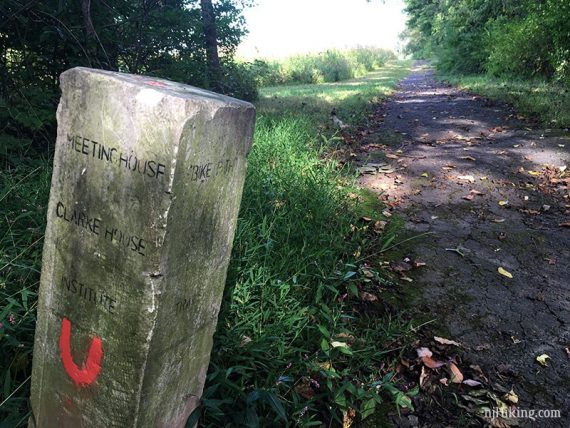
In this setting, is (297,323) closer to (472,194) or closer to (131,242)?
(131,242)

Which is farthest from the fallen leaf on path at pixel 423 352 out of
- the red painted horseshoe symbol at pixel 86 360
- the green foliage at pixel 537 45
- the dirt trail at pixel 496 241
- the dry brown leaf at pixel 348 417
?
the green foliage at pixel 537 45

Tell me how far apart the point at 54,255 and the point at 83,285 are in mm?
155

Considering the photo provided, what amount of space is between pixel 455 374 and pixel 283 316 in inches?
36.1

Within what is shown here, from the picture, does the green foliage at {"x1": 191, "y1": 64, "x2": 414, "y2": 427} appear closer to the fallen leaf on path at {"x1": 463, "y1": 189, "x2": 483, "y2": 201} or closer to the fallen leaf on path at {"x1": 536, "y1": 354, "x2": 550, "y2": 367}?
the fallen leaf on path at {"x1": 536, "y1": 354, "x2": 550, "y2": 367}

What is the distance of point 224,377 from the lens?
5.52ft


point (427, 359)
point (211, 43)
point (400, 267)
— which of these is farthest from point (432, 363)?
point (211, 43)

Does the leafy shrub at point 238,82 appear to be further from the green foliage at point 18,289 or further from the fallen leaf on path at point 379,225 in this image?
the green foliage at point 18,289

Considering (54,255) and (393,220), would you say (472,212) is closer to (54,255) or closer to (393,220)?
(393,220)

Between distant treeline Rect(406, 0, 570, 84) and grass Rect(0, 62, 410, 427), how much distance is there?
8062mm

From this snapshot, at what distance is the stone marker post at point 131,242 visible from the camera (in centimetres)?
104

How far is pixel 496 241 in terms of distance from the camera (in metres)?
3.29

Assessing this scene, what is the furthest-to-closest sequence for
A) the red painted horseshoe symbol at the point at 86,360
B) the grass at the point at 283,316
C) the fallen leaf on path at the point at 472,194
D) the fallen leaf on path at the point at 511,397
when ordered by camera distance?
the fallen leaf on path at the point at 472,194, the fallen leaf on path at the point at 511,397, the grass at the point at 283,316, the red painted horseshoe symbol at the point at 86,360

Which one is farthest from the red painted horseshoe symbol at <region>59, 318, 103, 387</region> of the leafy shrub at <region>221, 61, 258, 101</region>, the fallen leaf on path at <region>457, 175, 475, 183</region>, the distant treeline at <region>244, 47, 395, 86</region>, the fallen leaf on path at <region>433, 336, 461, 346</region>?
the distant treeline at <region>244, 47, 395, 86</region>

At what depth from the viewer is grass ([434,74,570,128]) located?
672 centimetres
